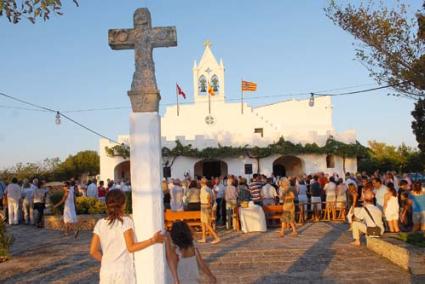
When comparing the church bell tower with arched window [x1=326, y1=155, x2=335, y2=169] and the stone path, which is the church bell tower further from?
the stone path

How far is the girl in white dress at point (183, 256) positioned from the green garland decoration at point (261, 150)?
24.7 metres

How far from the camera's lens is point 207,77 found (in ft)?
115

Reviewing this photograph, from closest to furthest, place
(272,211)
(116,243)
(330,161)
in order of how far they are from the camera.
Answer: (116,243) → (272,211) → (330,161)

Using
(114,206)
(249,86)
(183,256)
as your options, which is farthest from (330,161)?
(114,206)

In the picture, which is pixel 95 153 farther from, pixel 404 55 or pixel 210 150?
pixel 404 55

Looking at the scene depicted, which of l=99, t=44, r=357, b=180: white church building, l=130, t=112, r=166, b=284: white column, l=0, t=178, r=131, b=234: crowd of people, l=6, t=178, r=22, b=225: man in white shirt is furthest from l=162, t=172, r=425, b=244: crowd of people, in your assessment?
l=99, t=44, r=357, b=180: white church building

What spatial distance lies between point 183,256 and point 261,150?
25.1 m

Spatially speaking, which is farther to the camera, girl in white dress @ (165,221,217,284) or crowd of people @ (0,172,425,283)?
girl in white dress @ (165,221,217,284)

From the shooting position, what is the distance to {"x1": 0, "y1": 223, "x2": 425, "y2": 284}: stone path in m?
7.74

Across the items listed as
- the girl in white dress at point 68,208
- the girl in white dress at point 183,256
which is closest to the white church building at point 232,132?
the girl in white dress at point 68,208

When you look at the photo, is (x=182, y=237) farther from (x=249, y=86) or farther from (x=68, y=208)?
(x=249, y=86)

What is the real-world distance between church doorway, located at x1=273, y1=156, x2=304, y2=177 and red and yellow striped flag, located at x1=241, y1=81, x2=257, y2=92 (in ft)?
19.3

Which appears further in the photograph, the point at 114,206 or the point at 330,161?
the point at 330,161

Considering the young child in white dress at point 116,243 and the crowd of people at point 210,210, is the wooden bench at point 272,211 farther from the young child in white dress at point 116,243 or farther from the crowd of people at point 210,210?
the young child in white dress at point 116,243
